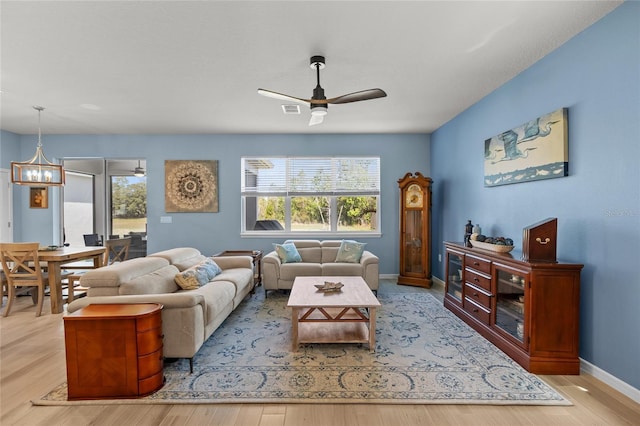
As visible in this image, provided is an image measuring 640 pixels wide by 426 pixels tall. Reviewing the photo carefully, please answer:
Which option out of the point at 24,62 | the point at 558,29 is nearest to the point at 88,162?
the point at 24,62

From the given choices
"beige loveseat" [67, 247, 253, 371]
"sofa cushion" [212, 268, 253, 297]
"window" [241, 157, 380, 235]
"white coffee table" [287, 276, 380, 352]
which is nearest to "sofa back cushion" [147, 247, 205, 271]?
"beige loveseat" [67, 247, 253, 371]

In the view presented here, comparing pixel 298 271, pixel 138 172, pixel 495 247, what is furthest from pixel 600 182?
pixel 138 172

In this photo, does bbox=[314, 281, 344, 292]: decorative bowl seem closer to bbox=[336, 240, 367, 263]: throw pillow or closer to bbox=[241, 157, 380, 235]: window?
bbox=[336, 240, 367, 263]: throw pillow

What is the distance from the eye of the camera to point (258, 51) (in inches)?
111

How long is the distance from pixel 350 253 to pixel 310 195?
5.04 feet

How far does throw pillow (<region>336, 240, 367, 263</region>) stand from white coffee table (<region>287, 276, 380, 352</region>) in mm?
1520

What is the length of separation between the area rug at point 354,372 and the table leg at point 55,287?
7.29ft

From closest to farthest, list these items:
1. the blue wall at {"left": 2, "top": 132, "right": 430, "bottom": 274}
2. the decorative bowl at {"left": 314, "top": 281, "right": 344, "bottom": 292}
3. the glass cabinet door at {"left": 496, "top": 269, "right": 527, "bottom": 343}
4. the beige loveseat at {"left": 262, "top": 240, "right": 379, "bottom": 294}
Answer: the glass cabinet door at {"left": 496, "top": 269, "right": 527, "bottom": 343} → the decorative bowl at {"left": 314, "top": 281, "right": 344, "bottom": 292} → the beige loveseat at {"left": 262, "top": 240, "right": 379, "bottom": 294} → the blue wall at {"left": 2, "top": 132, "right": 430, "bottom": 274}

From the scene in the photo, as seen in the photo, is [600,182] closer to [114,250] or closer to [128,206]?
[114,250]

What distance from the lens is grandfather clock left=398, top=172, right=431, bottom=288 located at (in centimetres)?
532

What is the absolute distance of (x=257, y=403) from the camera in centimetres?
217

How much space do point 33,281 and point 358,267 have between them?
433cm

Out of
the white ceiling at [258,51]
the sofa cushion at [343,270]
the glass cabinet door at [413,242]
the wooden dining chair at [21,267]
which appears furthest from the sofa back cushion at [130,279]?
the glass cabinet door at [413,242]

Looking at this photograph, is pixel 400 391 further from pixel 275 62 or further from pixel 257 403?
pixel 275 62
